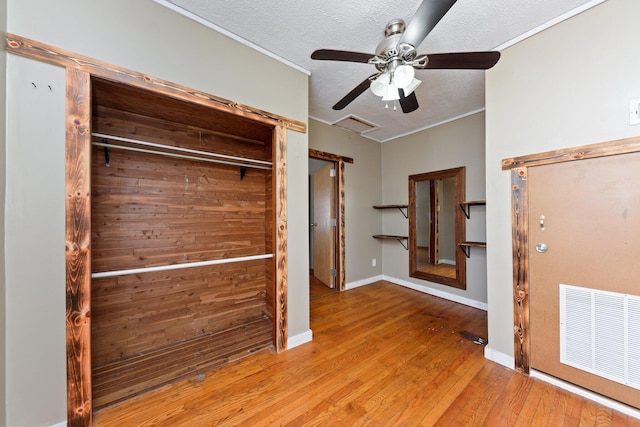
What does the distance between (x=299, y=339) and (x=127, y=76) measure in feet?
7.75

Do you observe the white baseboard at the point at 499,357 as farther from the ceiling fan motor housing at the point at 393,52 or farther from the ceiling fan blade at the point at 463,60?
the ceiling fan motor housing at the point at 393,52

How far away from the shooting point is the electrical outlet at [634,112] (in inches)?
53.2

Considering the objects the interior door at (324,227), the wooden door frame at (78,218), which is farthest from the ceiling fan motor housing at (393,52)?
the interior door at (324,227)

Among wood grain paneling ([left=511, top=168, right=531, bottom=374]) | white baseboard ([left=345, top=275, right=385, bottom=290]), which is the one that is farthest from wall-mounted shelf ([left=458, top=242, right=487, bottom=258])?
white baseboard ([left=345, top=275, right=385, bottom=290])

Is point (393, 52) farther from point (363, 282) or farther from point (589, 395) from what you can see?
point (363, 282)

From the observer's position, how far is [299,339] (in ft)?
7.00

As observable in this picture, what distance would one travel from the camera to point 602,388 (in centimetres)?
146

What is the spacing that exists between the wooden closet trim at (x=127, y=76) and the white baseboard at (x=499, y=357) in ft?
8.70

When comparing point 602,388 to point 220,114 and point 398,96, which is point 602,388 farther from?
point 220,114

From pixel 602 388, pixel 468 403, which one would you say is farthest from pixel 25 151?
pixel 602 388

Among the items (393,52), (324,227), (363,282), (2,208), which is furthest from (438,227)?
(2,208)

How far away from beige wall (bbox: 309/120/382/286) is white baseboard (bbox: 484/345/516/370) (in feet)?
6.55

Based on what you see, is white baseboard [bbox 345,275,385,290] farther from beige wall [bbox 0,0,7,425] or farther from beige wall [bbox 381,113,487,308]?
beige wall [bbox 0,0,7,425]

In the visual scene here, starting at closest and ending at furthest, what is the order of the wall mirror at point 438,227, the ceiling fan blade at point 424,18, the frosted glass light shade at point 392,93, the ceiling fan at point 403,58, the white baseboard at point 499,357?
the ceiling fan blade at point 424,18
the ceiling fan at point 403,58
the frosted glass light shade at point 392,93
the white baseboard at point 499,357
the wall mirror at point 438,227
